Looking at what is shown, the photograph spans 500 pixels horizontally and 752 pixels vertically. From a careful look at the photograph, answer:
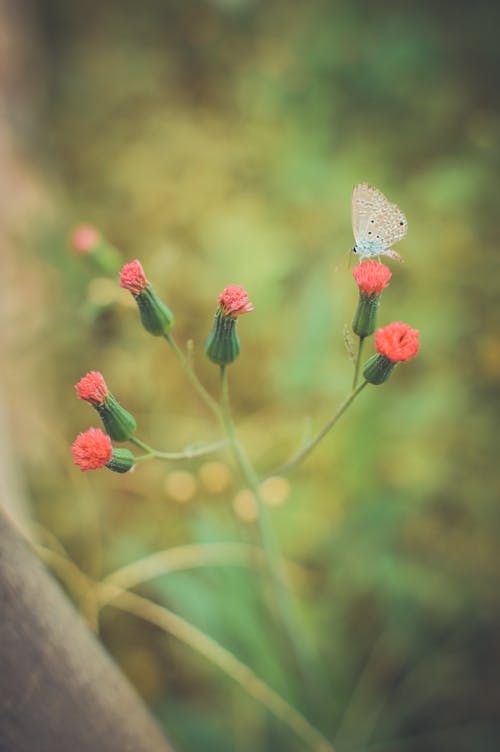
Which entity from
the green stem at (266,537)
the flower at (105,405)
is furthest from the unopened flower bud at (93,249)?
the flower at (105,405)

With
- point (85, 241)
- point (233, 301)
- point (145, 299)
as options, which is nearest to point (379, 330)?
point (233, 301)

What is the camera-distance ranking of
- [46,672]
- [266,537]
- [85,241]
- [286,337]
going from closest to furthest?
[46,672]
[266,537]
[85,241]
[286,337]

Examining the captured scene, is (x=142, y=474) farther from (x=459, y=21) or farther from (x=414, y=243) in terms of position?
(x=459, y=21)

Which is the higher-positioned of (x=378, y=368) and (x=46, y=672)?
(x=378, y=368)

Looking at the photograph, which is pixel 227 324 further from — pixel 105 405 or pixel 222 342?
pixel 105 405

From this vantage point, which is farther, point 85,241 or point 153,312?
point 85,241

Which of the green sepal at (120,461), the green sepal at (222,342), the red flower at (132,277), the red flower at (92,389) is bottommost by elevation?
the green sepal at (120,461)

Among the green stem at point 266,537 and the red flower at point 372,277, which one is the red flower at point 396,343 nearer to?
the red flower at point 372,277
